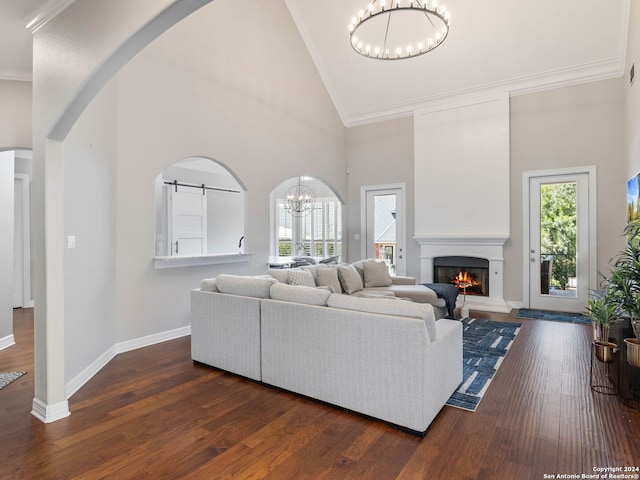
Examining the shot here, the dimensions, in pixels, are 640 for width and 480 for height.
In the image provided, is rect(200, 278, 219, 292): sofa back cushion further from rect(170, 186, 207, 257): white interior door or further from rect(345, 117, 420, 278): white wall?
rect(345, 117, 420, 278): white wall

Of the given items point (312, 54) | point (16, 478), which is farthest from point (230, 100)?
point (16, 478)

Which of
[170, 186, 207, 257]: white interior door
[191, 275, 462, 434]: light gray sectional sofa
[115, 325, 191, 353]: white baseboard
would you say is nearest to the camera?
[191, 275, 462, 434]: light gray sectional sofa

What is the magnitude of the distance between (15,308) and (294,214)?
6.29 m

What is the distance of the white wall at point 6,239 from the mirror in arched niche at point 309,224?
6008mm

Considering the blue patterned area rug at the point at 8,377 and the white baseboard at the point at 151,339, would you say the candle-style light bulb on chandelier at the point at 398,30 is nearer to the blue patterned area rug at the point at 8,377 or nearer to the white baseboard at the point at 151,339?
the white baseboard at the point at 151,339

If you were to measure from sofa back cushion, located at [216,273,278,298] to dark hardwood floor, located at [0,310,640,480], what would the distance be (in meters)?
0.77

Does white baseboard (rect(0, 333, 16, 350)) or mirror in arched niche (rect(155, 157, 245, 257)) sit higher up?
mirror in arched niche (rect(155, 157, 245, 257))

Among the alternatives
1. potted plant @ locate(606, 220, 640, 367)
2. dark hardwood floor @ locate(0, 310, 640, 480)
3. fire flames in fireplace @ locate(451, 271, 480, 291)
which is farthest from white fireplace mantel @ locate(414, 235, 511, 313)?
potted plant @ locate(606, 220, 640, 367)

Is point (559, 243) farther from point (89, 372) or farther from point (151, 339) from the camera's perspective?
point (89, 372)

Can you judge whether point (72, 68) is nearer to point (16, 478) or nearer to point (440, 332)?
point (16, 478)

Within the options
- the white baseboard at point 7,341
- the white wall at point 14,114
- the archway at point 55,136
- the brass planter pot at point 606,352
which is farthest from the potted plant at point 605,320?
the white baseboard at point 7,341

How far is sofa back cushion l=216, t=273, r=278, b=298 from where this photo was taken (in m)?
3.30

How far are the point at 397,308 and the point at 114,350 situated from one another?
3130 millimetres

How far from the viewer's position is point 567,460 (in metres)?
2.09
